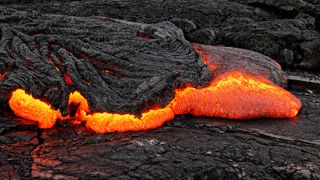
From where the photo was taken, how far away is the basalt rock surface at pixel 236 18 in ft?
23.6

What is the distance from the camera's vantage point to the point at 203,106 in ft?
13.2

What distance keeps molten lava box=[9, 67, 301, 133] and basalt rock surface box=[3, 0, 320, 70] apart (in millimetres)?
2860

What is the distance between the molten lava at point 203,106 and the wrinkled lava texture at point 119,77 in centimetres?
1

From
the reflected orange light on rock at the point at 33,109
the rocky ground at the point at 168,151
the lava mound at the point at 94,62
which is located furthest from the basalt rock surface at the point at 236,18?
the reflected orange light on rock at the point at 33,109

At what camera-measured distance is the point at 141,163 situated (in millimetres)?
→ 2896

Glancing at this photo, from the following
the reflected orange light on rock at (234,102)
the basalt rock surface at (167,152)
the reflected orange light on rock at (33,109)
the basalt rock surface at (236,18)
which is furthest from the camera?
the basalt rock surface at (236,18)

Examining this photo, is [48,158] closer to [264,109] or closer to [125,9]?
[264,109]

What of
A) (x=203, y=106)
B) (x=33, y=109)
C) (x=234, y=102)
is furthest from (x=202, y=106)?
(x=33, y=109)

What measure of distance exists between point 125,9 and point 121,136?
224 inches

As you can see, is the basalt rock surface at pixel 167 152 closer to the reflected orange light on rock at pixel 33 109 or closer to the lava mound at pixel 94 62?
the reflected orange light on rock at pixel 33 109

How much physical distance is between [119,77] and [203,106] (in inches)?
40.7

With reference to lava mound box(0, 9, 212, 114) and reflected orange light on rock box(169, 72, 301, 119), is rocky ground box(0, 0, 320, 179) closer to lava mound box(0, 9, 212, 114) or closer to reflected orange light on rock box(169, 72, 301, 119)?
reflected orange light on rock box(169, 72, 301, 119)

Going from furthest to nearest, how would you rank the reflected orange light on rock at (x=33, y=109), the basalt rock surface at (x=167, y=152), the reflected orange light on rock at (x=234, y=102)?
the reflected orange light on rock at (x=234, y=102), the reflected orange light on rock at (x=33, y=109), the basalt rock surface at (x=167, y=152)

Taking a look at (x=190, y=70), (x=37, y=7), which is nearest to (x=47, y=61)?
(x=190, y=70)
